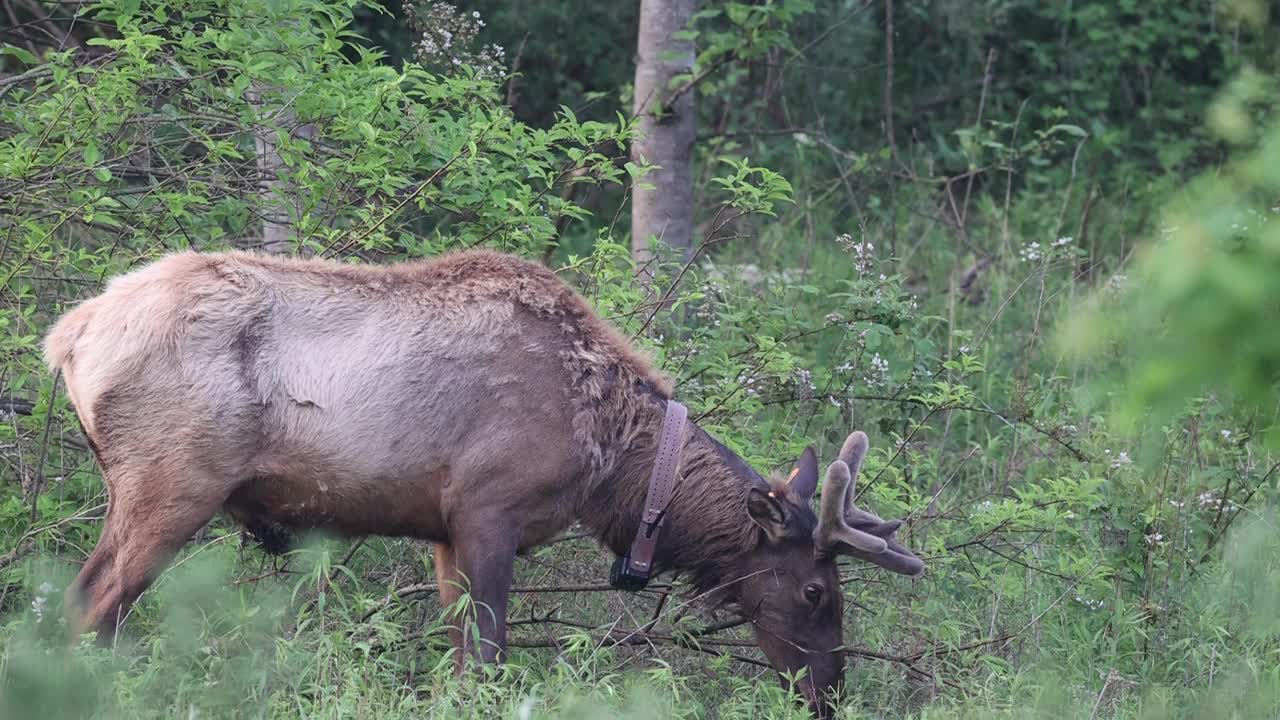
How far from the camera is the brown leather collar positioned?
5770 mm

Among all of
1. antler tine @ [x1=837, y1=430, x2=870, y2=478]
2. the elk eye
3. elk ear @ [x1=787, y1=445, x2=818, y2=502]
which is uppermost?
antler tine @ [x1=837, y1=430, x2=870, y2=478]

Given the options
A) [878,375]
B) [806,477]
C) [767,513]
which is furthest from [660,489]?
[878,375]

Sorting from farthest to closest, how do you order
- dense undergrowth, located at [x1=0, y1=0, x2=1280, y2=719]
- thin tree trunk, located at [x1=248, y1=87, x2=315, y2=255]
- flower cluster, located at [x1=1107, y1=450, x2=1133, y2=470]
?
flower cluster, located at [x1=1107, y1=450, x2=1133, y2=470]
thin tree trunk, located at [x1=248, y1=87, x2=315, y2=255]
dense undergrowth, located at [x1=0, y1=0, x2=1280, y2=719]

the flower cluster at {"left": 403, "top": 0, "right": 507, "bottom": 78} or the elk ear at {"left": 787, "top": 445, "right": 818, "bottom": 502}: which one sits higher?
the flower cluster at {"left": 403, "top": 0, "right": 507, "bottom": 78}

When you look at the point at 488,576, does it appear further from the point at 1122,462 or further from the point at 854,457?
the point at 1122,462

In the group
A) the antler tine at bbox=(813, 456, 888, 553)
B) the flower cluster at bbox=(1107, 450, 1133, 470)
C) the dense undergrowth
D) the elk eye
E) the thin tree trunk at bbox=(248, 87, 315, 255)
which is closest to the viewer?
the dense undergrowth

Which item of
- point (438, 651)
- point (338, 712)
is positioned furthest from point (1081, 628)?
point (338, 712)

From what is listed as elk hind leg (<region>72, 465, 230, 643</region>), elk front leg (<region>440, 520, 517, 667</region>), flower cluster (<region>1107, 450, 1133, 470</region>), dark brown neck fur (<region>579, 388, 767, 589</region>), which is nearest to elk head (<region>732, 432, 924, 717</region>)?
dark brown neck fur (<region>579, 388, 767, 589</region>)

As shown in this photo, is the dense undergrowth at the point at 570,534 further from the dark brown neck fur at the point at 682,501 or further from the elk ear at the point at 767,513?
the elk ear at the point at 767,513

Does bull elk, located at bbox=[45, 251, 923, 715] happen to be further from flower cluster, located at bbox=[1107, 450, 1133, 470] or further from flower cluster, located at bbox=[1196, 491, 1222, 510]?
flower cluster, located at bbox=[1196, 491, 1222, 510]

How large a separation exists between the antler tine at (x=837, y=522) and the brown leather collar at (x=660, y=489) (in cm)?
64

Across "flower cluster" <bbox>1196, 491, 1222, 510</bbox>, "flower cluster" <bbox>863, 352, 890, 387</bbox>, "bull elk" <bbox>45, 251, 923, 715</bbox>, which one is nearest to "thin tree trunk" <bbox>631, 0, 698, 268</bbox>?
"flower cluster" <bbox>863, 352, 890, 387</bbox>

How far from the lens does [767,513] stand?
228 inches

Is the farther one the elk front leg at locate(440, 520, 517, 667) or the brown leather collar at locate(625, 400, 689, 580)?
the brown leather collar at locate(625, 400, 689, 580)
